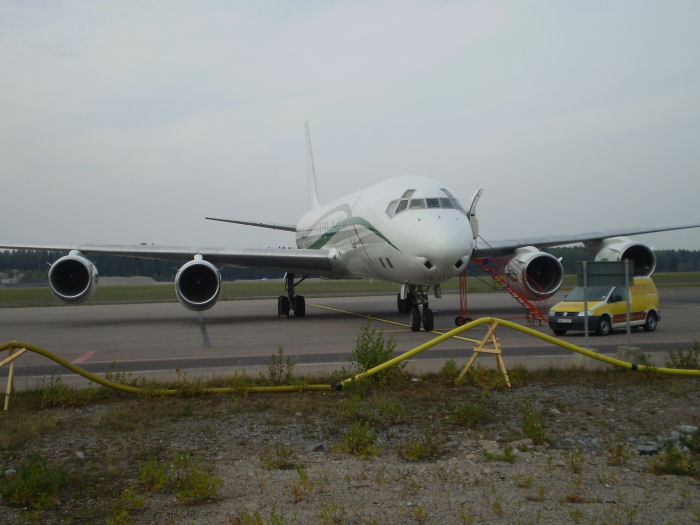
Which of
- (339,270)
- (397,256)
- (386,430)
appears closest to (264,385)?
(386,430)

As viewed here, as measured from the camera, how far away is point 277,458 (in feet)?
18.4

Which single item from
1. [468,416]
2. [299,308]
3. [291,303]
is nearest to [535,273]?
[299,308]

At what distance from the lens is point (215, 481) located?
15.4ft

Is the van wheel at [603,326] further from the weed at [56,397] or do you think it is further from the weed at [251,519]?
the weed at [251,519]

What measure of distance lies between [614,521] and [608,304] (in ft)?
40.1

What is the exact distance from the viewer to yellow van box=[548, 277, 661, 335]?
15.0 metres

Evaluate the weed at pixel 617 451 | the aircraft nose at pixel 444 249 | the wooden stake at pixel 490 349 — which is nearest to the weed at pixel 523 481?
the weed at pixel 617 451

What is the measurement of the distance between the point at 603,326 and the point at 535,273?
16.3 ft

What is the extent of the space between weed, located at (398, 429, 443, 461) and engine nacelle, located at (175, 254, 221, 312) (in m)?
13.1

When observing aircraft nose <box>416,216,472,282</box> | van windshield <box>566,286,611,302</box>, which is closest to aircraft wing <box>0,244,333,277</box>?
aircraft nose <box>416,216,472,282</box>

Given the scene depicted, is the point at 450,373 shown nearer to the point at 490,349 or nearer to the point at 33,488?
the point at 490,349

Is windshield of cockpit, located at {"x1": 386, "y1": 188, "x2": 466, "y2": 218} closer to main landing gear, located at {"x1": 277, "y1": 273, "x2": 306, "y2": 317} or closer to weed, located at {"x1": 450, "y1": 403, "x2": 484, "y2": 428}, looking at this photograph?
main landing gear, located at {"x1": 277, "y1": 273, "x2": 306, "y2": 317}

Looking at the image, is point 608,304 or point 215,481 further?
point 608,304

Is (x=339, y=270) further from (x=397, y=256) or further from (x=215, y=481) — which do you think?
(x=215, y=481)
